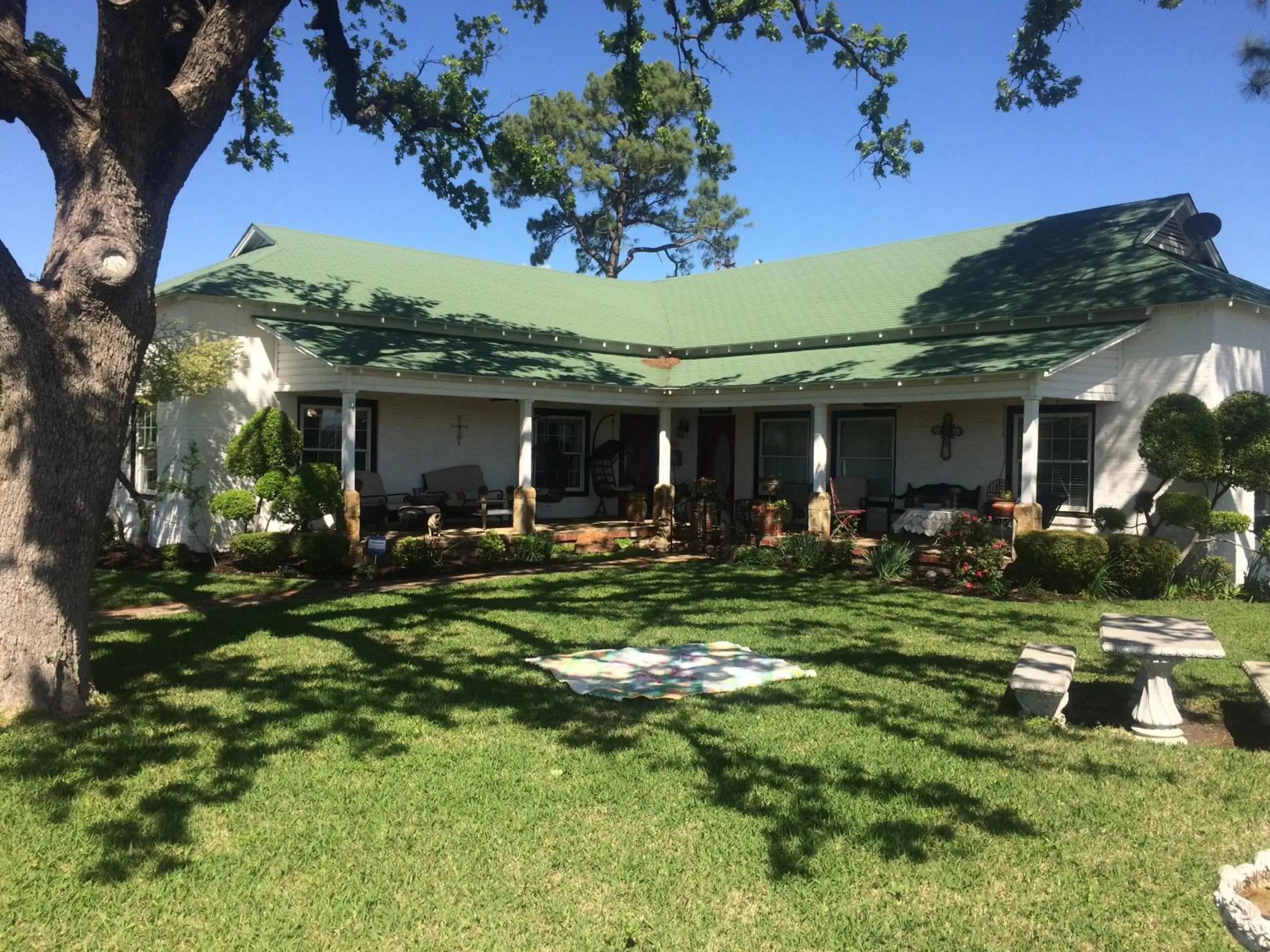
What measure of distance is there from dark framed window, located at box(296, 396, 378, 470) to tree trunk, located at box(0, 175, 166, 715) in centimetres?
914

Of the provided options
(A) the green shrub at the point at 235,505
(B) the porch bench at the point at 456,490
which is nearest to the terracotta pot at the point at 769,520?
(B) the porch bench at the point at 456,490

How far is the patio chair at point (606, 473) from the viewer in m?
18.3

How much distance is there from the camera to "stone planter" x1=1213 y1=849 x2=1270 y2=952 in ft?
7.04

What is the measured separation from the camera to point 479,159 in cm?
1377

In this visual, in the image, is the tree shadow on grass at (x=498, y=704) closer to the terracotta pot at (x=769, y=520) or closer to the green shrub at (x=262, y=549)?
the green shrub at (x=262, y=549)

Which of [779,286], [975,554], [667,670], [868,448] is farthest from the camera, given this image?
[779,286]

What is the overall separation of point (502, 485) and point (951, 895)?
14.5 meters

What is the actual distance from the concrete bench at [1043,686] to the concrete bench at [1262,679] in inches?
45.6

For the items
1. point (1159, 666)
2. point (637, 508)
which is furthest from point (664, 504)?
point (1159, 666)

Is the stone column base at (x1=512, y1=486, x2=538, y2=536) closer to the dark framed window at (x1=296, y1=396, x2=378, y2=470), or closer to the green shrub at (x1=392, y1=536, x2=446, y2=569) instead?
the green shrub at (x1=392, y1=536, x2=446, y2=569)

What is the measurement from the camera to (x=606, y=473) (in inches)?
741

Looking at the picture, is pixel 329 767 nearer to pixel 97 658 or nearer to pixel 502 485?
pixel 97 658

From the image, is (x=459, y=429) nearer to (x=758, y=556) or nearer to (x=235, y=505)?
(x=235, y=505)

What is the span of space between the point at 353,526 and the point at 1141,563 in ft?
35.6
